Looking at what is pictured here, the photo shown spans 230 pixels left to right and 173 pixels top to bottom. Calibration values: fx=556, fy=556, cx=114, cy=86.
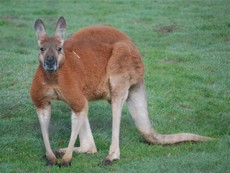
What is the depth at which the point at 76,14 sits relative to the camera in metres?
15.1

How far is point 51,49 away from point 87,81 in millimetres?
708

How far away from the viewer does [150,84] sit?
915 centimetres

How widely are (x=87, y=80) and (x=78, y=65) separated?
20 cm

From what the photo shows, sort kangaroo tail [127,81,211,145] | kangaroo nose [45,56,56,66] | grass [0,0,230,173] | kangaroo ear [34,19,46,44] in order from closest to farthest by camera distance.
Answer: kangaroo nose [45,56,56,66] → kangaroo ear [34,19,46,44] → grass [0,0,230,173] → kangaroo tail [127,81,211,145]

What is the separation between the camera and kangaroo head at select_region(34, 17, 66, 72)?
556 cm

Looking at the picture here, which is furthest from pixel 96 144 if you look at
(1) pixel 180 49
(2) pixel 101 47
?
(1) pixel 180 49

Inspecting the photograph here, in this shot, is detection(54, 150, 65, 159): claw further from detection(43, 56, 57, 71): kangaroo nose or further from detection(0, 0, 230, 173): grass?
detection(43, 56, 57, 71): kangaroo nose

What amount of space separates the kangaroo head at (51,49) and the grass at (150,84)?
1.10 m

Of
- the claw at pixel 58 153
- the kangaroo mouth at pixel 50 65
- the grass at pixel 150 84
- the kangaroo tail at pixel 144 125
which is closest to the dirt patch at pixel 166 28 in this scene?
the grass at pixel 150 84

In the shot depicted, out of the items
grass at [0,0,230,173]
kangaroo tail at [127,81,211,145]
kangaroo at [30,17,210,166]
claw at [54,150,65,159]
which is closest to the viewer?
kangaroo at [30,17,210,166]

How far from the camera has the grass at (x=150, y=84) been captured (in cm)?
608

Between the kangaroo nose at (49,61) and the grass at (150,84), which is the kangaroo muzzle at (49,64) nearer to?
the kangaroo nose at (49,61)

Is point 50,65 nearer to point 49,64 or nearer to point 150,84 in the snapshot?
point 49,64

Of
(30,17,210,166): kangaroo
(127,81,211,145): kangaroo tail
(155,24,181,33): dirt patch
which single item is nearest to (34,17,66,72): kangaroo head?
(30,17,210,166): kangaroo
